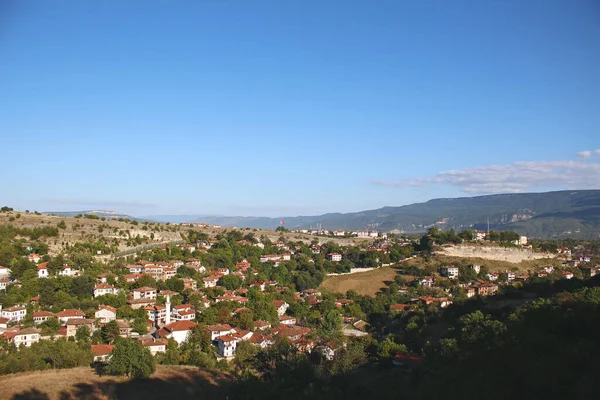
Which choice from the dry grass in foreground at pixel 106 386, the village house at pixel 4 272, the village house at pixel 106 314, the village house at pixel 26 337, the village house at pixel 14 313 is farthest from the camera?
the village house at pixel 4 272

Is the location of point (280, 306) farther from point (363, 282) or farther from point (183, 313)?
point (363, 282)

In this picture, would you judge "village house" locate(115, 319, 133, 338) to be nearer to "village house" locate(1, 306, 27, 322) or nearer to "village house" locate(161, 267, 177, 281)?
"village house" locate(1, 306, 27, 322)

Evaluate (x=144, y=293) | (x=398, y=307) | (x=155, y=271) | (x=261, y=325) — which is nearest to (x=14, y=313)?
(x=144, y=293)

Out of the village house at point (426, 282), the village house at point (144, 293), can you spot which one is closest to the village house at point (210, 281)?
the village house at point (144, 293)

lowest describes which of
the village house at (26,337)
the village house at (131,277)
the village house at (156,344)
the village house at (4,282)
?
the village house at (156,344)

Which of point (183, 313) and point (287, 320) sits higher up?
point (183, 313)

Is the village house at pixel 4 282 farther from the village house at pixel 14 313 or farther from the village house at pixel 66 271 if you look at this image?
the village house at pixel 14 313

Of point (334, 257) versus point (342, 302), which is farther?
point (334, 257)
